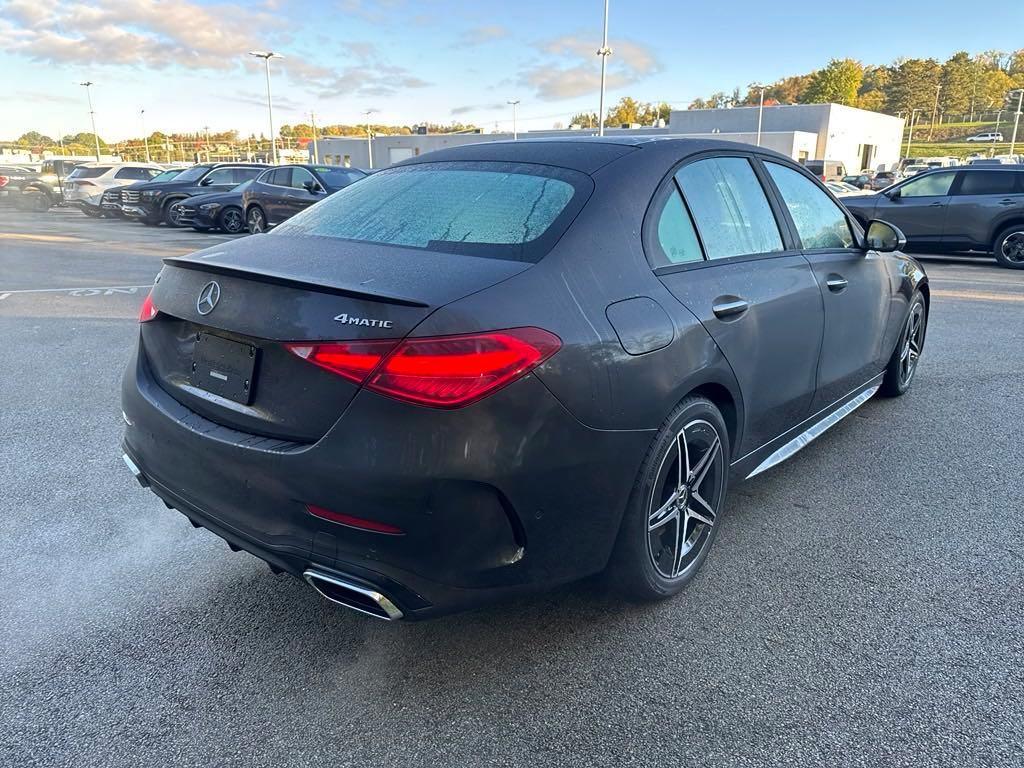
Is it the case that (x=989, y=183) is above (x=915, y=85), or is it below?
below

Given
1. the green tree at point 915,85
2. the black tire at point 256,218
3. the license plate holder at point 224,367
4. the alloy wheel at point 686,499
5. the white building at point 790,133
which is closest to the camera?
the license plate holder at point 224,367

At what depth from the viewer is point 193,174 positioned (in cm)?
2219

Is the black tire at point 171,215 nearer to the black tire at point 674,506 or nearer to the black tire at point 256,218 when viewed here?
the black tire at point 256,218

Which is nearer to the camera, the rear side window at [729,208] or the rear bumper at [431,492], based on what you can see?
the rear bumper at [431,492]

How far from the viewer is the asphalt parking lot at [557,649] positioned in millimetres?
2098

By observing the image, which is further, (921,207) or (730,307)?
(921,207)

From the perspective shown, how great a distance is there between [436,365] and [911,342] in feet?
14.7

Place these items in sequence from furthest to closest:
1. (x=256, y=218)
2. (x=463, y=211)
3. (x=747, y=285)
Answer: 1. (x=256, y=218)
2. (x=747, y=285)
3. (x=463, y=211)

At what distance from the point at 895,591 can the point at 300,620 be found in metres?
2.23

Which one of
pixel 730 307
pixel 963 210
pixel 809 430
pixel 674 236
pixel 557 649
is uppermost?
pixel 674 236

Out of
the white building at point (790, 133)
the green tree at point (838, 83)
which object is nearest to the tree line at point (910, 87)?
the green tree at point (838, 83)

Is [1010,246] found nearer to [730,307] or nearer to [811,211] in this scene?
[811,211]

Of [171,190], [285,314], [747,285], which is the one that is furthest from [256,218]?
[285,314]

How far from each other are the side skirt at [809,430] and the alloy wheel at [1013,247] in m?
10.2
